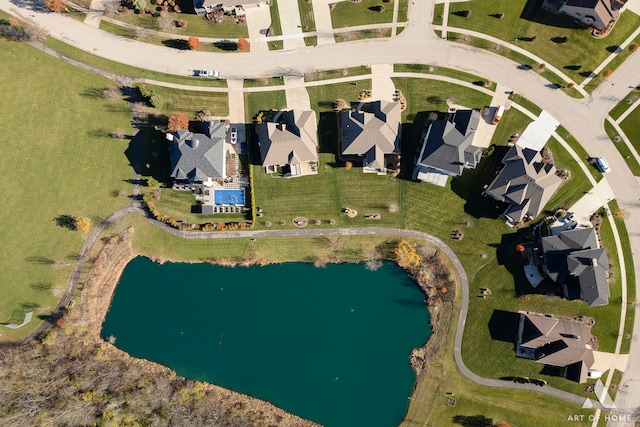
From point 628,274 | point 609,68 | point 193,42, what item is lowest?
point 628,274

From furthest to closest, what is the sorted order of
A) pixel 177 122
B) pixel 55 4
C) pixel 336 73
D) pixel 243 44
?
pixel 336 73
pixel 243 44
pixel 177 122
pixel 55 4

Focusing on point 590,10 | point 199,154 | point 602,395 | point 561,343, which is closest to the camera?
point 561,343

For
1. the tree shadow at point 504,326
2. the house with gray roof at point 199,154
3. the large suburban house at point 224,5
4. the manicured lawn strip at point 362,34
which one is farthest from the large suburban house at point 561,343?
the large suburban house at point 224,5

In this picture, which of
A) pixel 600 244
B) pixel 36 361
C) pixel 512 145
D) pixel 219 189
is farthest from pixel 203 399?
pixel 600 244

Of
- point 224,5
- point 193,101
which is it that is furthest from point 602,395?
point 224,5

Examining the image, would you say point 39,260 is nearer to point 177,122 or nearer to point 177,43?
point 177,122

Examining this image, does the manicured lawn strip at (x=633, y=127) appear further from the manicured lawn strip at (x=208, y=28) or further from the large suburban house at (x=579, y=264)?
the manicured lawn strip at (x=208, y=28)

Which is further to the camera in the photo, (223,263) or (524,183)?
(223,263)

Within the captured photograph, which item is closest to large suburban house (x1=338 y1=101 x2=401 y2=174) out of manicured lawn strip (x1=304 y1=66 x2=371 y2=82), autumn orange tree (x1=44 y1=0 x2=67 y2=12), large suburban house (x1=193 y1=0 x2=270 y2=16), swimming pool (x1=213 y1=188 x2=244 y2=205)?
manicured lawn strip (x1=304 y1=66 x2=371 y2=82)

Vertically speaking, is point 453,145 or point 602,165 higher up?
point 453,145
